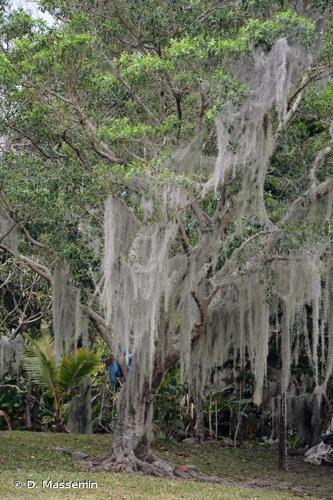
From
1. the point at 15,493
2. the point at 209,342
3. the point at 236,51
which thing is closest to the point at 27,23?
the point at 236,51

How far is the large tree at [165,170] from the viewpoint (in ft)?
27.4

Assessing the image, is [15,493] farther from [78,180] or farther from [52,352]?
[52,352]

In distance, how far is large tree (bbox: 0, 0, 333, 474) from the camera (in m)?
8.35

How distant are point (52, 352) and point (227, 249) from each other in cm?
463

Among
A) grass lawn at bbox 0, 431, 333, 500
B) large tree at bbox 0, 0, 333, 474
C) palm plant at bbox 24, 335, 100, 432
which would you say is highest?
large tree at bbox 0, 0, 333, 474

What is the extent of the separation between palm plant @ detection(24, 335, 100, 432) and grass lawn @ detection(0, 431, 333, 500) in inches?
32.7

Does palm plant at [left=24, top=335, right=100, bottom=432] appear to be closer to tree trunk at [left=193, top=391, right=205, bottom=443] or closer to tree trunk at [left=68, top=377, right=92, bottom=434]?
tree trunk at [left=68, top=377, right=92, bottom=434]

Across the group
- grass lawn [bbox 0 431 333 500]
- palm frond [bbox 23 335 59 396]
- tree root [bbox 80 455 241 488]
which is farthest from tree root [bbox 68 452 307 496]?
palm frond [bbox 23 335 59 396]

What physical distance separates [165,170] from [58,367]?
5764 mm

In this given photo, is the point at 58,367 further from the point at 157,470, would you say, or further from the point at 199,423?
the point at 157,470

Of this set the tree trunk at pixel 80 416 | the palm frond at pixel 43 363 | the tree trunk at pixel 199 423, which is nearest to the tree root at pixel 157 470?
the palm frond at pixel 43 363

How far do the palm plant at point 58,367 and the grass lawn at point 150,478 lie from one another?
83 centimetres

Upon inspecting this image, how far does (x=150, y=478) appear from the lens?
884 centimetres

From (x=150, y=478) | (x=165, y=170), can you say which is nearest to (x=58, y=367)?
(x=150, y=478)
